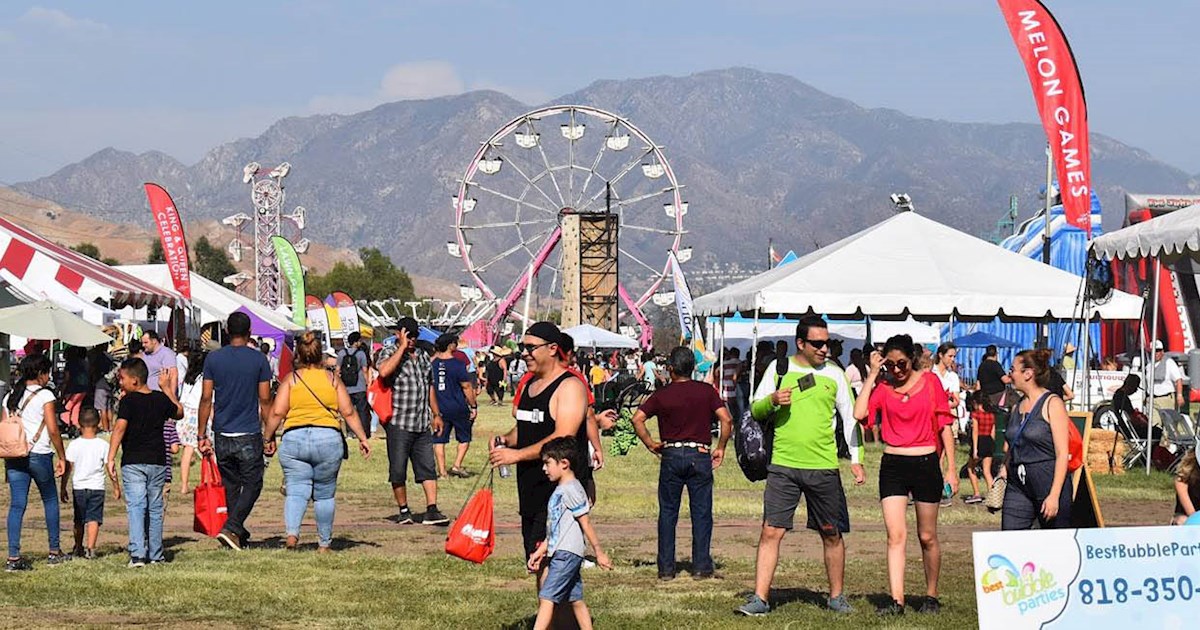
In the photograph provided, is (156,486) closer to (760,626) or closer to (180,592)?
(180,592)

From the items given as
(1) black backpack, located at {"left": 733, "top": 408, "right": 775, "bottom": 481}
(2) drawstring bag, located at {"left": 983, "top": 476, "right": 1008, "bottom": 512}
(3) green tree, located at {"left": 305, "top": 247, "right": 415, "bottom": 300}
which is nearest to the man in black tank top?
(1) black backpack, located at {"left": 733, "top": 408, "right": 775, "bottom": 481}

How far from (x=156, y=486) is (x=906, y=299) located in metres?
12.8

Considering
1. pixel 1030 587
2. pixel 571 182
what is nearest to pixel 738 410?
pixel 1030 587

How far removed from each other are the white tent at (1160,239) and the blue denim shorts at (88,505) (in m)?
10.3

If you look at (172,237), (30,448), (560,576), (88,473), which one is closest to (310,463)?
(88,473)

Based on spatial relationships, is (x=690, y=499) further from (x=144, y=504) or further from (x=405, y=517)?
(x=405, y=517)

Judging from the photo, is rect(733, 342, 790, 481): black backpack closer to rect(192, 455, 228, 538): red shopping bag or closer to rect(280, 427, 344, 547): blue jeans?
rect(280, 427, 344, 547): blue jeans

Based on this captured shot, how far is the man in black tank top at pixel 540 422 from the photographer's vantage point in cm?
827

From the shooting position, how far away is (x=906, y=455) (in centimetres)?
953

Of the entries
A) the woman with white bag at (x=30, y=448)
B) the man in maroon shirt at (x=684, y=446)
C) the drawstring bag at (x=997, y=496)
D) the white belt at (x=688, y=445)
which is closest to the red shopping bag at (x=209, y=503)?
the woman with white bag at (x=30, y=448)

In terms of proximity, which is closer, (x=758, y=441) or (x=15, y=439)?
(x=758, y=441)

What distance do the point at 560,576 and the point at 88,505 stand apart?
524cm

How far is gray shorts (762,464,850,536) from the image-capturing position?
31.3 feet

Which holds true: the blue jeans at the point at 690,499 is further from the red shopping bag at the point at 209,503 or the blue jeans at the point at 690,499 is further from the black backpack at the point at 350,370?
the black backpack at the point at 350,370
